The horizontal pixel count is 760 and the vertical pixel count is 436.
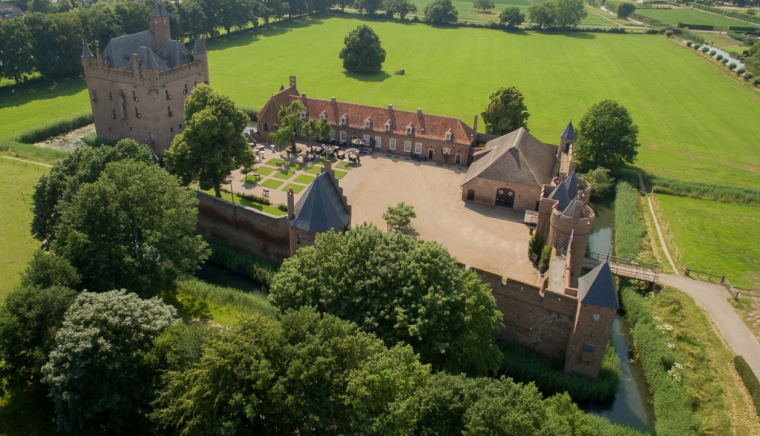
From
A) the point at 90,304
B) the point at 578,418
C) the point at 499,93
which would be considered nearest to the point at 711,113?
the point at 499,93

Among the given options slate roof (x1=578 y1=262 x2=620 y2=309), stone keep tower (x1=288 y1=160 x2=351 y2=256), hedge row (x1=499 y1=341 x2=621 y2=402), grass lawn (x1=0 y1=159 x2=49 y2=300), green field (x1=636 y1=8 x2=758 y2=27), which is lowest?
hedge row (x1=499 y1=341 x2=621 y2=402)

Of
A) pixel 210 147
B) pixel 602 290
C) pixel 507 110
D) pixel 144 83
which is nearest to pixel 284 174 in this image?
pixel 210 147

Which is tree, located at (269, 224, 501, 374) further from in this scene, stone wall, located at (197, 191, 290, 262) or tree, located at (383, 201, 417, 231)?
tree, located at (383, 201, 417, 231)

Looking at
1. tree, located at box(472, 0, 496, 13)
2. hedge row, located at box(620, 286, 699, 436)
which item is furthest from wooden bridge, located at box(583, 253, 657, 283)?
tree, located at box(472, 0, 496, 13)

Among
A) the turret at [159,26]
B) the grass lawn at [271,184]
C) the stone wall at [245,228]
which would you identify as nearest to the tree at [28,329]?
the stone wall at [245,228]

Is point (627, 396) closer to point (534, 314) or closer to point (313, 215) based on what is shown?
point (534, 314)

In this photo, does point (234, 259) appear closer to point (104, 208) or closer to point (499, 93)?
point (104, 208)
